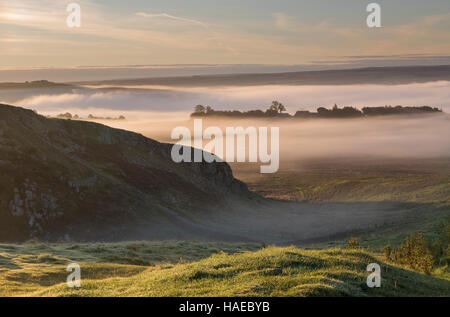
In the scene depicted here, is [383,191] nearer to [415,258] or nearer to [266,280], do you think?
[415,258]

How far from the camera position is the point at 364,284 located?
2175 cm

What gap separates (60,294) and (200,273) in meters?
5.98

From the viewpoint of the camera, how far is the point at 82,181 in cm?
9362

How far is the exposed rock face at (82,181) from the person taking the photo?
8131 cm

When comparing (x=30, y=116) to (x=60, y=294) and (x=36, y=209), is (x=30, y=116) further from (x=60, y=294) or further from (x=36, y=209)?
(x=60, y=294)

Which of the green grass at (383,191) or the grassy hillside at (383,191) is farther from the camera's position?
the grassy hillside at (383,191)

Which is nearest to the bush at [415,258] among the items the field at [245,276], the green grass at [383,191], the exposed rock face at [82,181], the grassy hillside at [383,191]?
the field at [245,276]

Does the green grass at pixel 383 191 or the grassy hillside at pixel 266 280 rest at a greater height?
the grassy hillside at pixel 266 280

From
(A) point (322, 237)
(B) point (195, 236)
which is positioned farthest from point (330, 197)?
(B) point (195, 236)

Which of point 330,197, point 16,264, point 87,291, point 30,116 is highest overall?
point 30,116

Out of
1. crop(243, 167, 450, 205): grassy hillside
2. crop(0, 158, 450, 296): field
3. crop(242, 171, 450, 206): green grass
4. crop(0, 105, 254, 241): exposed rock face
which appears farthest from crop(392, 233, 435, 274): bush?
crop(243, 167, 450, 205): grassy hillside

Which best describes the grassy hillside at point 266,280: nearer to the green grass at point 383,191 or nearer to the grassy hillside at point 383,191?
the green grass at point 383,191

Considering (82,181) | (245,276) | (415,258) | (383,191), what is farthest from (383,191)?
(245,276)
